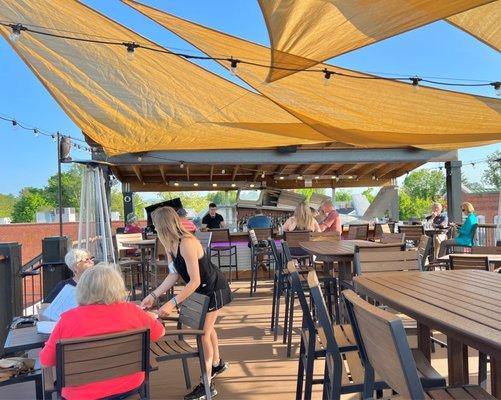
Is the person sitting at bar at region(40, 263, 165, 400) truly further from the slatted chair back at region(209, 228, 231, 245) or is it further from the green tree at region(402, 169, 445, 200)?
the green tree at region(402, 169, 445, 200)

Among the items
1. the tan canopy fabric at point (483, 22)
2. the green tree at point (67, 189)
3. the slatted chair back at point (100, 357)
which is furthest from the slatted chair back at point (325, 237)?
the green tree at point (67, 189)

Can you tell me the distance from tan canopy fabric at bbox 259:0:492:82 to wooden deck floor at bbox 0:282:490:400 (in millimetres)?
2633

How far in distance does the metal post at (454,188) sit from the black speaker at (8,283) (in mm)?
10381

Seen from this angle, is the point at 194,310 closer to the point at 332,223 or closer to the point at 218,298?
the point at 218,298

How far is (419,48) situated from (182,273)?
9759mm

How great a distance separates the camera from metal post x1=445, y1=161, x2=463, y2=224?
12.1m

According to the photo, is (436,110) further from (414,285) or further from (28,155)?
(28,155)

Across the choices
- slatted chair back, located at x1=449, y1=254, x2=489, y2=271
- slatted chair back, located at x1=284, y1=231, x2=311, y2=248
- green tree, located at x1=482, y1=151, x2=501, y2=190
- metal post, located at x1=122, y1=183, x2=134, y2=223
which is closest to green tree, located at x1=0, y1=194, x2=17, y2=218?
metal post, located at x1=122, y1=183, x2=134, y2=223

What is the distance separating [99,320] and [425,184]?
2382 inches

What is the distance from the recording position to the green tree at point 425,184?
56287 mm

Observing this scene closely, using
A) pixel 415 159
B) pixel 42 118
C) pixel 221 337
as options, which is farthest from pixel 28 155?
pixel 221 337

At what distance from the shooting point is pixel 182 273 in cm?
366

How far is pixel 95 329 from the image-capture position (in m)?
2.29

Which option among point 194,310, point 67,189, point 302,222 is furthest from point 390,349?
point 67,189
